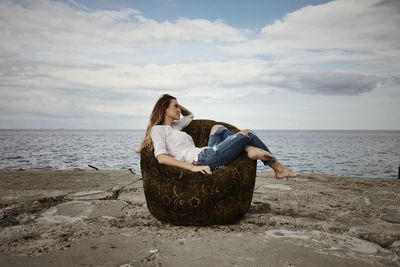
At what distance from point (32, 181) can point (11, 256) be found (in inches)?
159

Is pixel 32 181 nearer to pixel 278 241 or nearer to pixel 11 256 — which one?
pixel 11 256

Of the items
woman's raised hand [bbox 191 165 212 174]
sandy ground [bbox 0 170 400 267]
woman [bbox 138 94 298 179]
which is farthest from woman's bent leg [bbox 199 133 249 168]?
sandy ground [bbox 0 170 400 267]

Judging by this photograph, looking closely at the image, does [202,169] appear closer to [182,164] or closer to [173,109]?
[182,164]

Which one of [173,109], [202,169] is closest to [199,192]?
[202,169]

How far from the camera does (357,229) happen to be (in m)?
3.02

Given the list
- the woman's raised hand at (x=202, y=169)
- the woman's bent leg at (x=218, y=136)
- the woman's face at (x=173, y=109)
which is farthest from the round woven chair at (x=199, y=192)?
the woman's face at (x=173, y=109)

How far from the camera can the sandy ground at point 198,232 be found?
90.0 inches

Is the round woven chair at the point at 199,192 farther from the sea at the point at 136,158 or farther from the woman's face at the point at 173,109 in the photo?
the sea at the point at 136,158

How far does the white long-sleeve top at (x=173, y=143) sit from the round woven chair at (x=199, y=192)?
18 cm

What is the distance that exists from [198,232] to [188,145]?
103 cm

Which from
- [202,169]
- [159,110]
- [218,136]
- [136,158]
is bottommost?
[136,158]

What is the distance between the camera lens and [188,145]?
3.57 m

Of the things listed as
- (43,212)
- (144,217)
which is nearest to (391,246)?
(144,217)

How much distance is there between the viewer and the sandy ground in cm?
229
